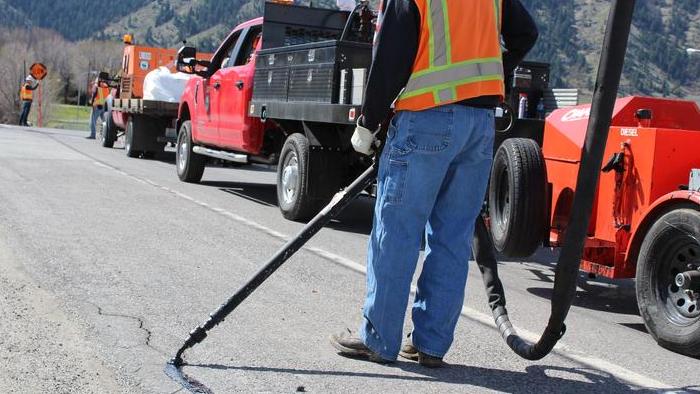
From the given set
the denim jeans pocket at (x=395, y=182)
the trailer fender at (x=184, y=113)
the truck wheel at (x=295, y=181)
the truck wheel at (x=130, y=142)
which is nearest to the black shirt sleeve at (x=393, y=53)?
the denim jeans pocket at (x=395, y=182)

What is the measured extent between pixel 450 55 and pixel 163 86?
14.9m

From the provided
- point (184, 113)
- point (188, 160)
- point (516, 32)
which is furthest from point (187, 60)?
point (516, 32)

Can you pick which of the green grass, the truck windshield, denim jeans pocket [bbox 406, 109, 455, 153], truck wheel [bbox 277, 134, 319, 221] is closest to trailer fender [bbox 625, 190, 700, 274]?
denim jeans pocket [bbox 406, 109, 455, 153]

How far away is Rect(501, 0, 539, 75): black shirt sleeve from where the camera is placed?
4812 mm

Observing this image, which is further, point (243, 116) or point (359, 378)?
point (243, 116)

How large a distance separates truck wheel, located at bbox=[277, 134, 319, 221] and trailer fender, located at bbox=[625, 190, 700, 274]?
455 cm

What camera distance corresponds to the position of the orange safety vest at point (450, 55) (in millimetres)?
4379

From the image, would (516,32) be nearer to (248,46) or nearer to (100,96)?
(248,46)

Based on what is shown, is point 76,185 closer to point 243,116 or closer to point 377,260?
point 243,116

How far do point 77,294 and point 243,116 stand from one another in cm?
619

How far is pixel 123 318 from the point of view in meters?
5.24

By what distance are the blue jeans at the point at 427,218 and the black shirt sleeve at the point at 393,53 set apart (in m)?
0.17

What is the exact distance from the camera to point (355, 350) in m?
4.66

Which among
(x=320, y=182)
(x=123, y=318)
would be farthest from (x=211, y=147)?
(x=123, y=318)
